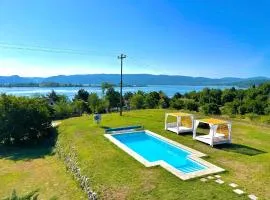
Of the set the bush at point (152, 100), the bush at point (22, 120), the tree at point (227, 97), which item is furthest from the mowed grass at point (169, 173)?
the tree at point (227, 97)

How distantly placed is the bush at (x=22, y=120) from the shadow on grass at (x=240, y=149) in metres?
13.4

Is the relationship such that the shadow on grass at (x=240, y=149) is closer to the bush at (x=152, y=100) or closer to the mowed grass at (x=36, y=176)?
the mowed grass at (x=36, y=176)

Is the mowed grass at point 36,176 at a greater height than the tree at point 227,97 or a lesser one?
lesser

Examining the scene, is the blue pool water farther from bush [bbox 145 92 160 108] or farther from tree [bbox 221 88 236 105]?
tree [bbox 221 88 236 105]

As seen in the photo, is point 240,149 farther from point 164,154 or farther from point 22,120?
point 22,120

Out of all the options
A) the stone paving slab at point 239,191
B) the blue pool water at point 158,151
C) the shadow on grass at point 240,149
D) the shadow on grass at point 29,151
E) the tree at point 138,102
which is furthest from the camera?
the tree at point 138,102

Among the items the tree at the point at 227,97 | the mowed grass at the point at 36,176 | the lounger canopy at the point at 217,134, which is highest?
the lounger canopy at the point at 217,134

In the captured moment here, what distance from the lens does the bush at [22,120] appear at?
17.7m

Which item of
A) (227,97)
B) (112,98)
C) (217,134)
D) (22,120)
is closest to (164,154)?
(217,134)

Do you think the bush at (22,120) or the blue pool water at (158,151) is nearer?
the blue pool water at (158,151)

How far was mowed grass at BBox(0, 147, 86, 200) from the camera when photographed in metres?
9.42

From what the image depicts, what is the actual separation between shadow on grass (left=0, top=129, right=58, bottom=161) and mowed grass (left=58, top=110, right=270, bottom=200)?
1.65m

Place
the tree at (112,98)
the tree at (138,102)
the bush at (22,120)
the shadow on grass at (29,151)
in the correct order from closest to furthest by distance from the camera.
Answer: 1. the shadow on grass at (29,151)
2. the bush at (22,120)
3. the tree at (138,102)
4. the tree at (112,98)

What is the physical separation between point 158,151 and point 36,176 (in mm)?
6117
